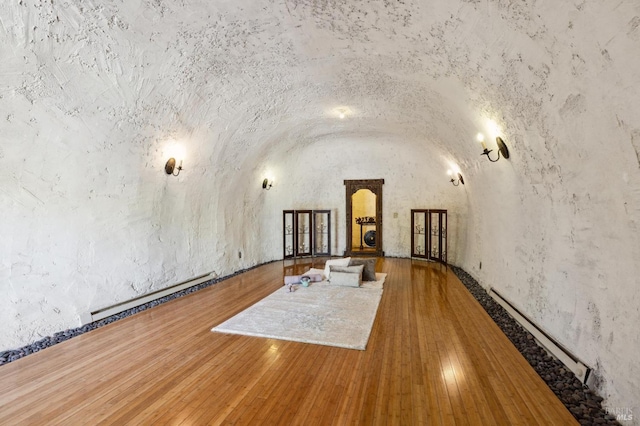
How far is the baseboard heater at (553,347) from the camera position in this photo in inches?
89.4

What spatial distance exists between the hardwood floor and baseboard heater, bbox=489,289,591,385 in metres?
0.28

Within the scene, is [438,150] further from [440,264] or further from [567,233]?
[567,233]

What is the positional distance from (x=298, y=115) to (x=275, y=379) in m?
4.26

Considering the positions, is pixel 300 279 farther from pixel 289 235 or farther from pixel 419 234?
pixel 419 234

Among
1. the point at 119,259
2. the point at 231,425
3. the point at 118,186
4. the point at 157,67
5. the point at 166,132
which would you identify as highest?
the point at 157,67

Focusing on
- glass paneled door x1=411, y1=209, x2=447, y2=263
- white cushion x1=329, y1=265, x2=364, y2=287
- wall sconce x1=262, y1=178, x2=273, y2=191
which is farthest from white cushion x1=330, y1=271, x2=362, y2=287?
wall sconce x1=262, y1=178, x2=273, y2=191

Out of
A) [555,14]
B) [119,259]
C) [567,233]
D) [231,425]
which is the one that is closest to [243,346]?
[231,425]

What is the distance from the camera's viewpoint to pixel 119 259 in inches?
152

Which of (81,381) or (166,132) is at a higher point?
(166,132)

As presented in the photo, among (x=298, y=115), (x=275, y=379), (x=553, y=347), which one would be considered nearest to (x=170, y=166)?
(x=298, y=115)

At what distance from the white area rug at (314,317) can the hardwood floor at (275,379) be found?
Result: 0.14m

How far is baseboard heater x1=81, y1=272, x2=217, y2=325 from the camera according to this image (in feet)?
11.7

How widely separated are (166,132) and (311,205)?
15.8ft

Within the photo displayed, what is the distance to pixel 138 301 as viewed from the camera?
13.6 ft
